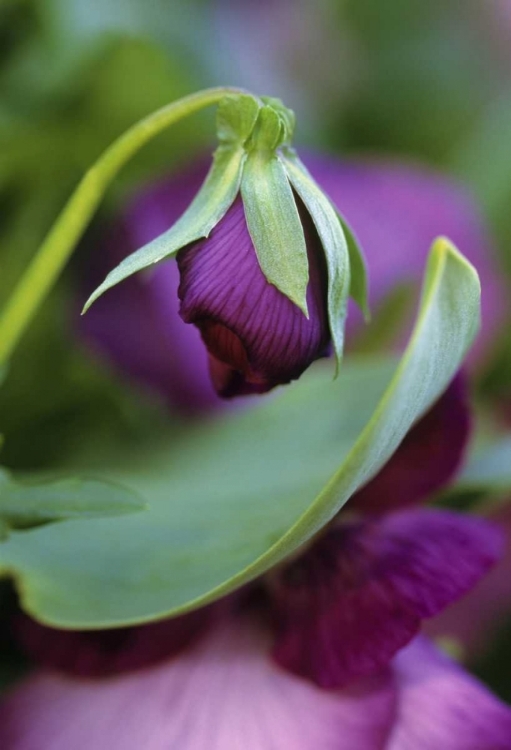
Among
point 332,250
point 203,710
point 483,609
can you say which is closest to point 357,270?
point 332,250

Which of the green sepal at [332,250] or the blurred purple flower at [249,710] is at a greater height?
the green sepal at [332,250]

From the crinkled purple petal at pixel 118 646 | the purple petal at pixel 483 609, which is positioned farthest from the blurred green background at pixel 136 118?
the crinkled purple petal at pixel 118 646

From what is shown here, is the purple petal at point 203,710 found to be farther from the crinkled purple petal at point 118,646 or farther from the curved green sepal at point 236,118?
the curved green sepal at point 236,118

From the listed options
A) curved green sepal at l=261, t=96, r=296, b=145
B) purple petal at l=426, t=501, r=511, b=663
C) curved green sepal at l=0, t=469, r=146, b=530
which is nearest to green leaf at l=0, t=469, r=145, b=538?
curved green sepal at l=0, t=469, r=146, b=530

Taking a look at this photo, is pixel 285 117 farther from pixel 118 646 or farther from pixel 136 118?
pixel 136 118

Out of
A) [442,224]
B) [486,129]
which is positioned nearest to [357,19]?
[486,129]

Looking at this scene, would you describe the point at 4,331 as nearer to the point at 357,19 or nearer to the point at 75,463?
the point at 75,463

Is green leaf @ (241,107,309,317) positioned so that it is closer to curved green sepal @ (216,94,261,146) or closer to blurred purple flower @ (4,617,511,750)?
curved green sepal @ (216,94,261,146)
